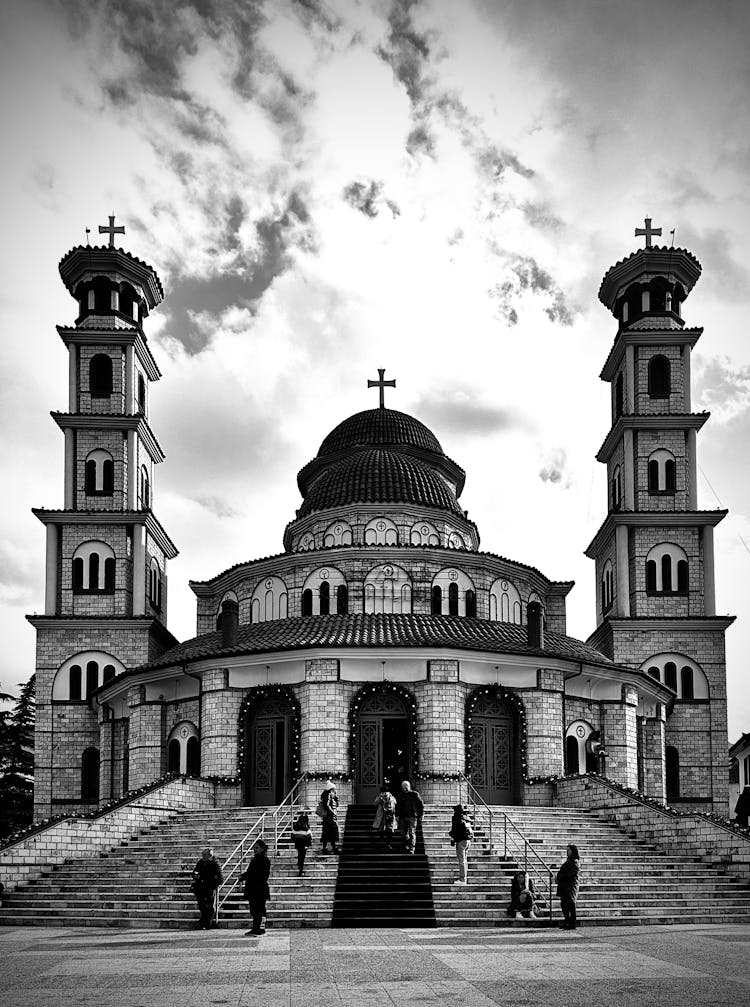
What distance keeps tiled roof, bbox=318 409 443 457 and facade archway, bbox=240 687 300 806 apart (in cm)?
1959

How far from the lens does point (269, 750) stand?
134ft

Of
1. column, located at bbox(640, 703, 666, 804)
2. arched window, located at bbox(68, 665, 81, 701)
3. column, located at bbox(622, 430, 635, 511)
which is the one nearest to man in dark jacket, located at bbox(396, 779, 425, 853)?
column, located at bbox(640, 703, 666, 804)

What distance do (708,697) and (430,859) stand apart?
2691 cm

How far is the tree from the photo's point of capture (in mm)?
59750

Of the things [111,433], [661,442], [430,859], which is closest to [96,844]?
[430,859]

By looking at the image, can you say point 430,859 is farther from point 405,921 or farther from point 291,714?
point 291,714

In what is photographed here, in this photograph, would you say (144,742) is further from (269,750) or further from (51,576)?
(51,576)

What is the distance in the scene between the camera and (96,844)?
33.1m

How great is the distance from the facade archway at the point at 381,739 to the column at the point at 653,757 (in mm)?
12148

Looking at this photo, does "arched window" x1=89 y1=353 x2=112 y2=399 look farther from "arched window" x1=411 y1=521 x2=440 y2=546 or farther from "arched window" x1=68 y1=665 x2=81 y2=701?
"arched window" x1=411 y1=521 x2=440 y2=546

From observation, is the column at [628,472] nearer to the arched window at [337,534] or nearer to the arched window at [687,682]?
the arched window at [687,682]

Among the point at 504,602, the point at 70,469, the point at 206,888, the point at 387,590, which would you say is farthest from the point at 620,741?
the point at 70,469

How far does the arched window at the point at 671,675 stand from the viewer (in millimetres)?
53688

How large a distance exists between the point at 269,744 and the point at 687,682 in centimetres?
2042
